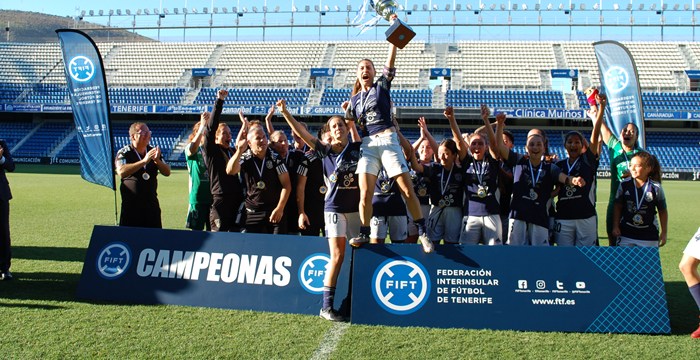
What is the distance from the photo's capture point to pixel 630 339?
4.48 metres

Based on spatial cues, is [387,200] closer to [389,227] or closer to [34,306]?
[389,227]

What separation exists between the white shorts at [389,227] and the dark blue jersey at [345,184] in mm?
709

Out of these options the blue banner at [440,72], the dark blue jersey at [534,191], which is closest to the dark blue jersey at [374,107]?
the dark blue jersey at [534,191]

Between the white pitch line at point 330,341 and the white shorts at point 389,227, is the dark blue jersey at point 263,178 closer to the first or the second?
the white shorts at point 389,227

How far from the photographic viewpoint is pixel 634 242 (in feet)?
18.3

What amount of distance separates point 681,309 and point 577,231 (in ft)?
3.94

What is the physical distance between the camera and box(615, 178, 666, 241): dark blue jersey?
548cm

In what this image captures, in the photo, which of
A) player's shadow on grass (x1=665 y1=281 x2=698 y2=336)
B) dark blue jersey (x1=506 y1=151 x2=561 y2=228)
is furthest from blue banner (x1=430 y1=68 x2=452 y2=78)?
dark blue jersey (x1=506 y1=151 x2=561 y2=228)

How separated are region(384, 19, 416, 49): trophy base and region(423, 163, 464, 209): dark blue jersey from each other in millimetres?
1590

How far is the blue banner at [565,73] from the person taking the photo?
4100cm

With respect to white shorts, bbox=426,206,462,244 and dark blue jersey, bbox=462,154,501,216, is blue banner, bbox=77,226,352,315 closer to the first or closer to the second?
white shorts, bbox=426,206,462,244

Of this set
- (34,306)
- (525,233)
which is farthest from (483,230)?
(34,306)

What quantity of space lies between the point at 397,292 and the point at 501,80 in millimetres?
40397

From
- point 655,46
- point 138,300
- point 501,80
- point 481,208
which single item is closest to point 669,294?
point 481,208
